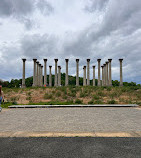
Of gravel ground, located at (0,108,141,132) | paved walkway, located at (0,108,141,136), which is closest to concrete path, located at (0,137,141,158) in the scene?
paved walkway, located at (0,108,141,136)

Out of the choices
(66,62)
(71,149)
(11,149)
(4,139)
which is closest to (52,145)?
(71,149)

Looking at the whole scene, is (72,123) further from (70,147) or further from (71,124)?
(70,147)

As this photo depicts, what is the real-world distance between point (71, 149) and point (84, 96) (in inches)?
716

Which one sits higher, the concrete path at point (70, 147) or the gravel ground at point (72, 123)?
the concrete path at point (70, 147)

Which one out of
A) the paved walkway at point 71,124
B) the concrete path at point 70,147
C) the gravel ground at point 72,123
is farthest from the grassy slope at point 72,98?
the concrete path at point 70,147

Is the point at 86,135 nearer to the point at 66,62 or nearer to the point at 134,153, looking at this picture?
the point at 134,153

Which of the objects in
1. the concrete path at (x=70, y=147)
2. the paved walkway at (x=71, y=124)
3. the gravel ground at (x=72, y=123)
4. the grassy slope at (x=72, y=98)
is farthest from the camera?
the grassy slope at (x=72, y=98)

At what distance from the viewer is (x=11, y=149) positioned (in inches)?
145

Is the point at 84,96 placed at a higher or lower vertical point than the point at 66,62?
lower

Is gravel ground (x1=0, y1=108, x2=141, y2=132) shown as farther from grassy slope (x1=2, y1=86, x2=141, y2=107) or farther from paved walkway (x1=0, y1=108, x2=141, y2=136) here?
grassy slope (x1=2, y1=86, x2=141, y2=107)

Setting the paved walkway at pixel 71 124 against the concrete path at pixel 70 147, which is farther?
the paved walkway at pixel 71 124

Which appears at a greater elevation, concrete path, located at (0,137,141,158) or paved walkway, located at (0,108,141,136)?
concrete path, located at (0,137,141,158)

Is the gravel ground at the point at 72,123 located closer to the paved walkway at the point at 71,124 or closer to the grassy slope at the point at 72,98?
the paved walkway at the point at 71,124

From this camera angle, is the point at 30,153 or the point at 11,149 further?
the point at 11,149
